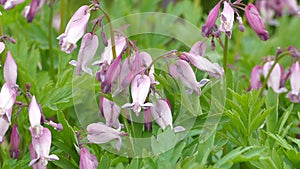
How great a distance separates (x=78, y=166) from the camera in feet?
5.79

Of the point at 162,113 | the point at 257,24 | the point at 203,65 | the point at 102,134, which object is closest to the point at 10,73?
the point at 102,134

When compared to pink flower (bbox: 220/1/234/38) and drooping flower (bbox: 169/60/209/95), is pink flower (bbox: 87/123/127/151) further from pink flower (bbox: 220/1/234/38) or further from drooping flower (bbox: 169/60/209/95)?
pink flower (bbox: 220/1/234/38)

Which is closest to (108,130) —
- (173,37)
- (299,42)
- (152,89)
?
(152,89)

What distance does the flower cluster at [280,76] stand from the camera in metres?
2.09

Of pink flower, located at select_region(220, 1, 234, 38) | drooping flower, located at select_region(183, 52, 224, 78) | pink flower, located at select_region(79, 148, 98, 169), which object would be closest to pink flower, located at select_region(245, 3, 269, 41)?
pink flower, located at select_region(220, 1, 234, 38)

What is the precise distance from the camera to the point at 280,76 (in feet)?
7.45

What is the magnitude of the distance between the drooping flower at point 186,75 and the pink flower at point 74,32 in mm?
283

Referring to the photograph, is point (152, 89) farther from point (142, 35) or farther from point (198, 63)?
point (142, 35)

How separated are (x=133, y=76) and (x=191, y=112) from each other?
0.24m

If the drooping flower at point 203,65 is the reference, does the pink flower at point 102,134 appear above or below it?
below

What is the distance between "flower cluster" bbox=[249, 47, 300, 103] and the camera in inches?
82.2

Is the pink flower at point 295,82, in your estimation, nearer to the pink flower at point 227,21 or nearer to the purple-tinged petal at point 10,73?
the pink flower at point 227,21

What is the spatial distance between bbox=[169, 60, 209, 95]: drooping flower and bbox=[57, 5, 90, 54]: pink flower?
283 mm

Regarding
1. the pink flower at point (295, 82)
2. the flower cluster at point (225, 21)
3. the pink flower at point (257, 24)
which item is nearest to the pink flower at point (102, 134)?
the flower cluster at point (225, 21)
